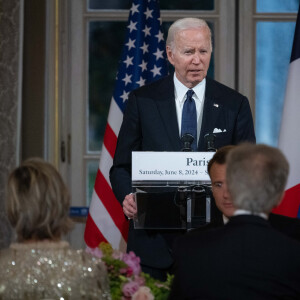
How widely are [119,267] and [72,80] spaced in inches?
141

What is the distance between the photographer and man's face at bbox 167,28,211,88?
12.2ft

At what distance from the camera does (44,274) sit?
2545mm

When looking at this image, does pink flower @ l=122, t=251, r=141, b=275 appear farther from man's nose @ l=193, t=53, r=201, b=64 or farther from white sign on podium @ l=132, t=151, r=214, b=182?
man's nose @ l=193, t=53, r=201, b=64

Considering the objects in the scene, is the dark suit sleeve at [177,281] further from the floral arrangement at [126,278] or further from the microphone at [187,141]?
the microphone at [187,141]

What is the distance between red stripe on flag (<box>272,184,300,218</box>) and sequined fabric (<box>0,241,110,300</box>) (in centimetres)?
264

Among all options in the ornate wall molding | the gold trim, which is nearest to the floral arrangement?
the ornate wall molding

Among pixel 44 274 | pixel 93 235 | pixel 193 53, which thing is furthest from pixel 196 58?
pixel 93 235

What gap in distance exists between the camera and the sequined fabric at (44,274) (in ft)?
8.32

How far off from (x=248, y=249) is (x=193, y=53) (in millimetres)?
1620

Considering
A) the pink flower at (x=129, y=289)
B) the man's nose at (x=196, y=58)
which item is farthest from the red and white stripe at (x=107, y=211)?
the pink flower at (x=129, y=289)

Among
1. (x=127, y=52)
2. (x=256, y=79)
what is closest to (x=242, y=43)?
(x=256, y=79)

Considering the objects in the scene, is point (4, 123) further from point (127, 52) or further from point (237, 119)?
point (237, 119)

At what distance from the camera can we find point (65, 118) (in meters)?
6.09

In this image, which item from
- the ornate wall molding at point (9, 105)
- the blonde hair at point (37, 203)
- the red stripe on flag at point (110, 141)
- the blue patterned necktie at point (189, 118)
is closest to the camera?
the blonde hair at point (37, 203)
